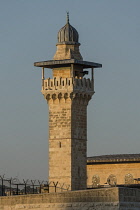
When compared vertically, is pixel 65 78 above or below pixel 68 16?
below

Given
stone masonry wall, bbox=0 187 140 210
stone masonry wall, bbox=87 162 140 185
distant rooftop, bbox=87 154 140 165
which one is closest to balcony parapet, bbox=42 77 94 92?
distant rooftop, bbox=87 154 140 165

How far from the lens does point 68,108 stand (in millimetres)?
75375

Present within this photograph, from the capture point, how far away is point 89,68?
78.1 meters

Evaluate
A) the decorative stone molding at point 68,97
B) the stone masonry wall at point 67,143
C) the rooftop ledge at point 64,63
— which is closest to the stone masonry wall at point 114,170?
the stone masonry wall at point 67,143

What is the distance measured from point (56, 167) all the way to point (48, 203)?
18.5 meters

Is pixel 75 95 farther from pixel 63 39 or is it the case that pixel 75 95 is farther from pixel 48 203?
pixel 48 203

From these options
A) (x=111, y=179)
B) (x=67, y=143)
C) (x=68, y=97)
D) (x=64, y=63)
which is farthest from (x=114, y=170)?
(x=64, y=63)

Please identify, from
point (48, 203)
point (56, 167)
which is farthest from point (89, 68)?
point (48, 203)

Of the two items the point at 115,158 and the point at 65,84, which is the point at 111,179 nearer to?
the point at 115,158

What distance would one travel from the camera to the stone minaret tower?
7444 centimetres

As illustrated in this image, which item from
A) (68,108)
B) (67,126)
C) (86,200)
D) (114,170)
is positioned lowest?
(86,200)

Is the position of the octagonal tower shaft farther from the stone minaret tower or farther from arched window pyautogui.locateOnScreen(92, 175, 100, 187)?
arched window pyautogui.locateOnScreen(92, 175, 100, 187)

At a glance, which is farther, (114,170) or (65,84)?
(114,170)

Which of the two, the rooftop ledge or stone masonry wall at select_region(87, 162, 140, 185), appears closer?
the rooftop ledge
